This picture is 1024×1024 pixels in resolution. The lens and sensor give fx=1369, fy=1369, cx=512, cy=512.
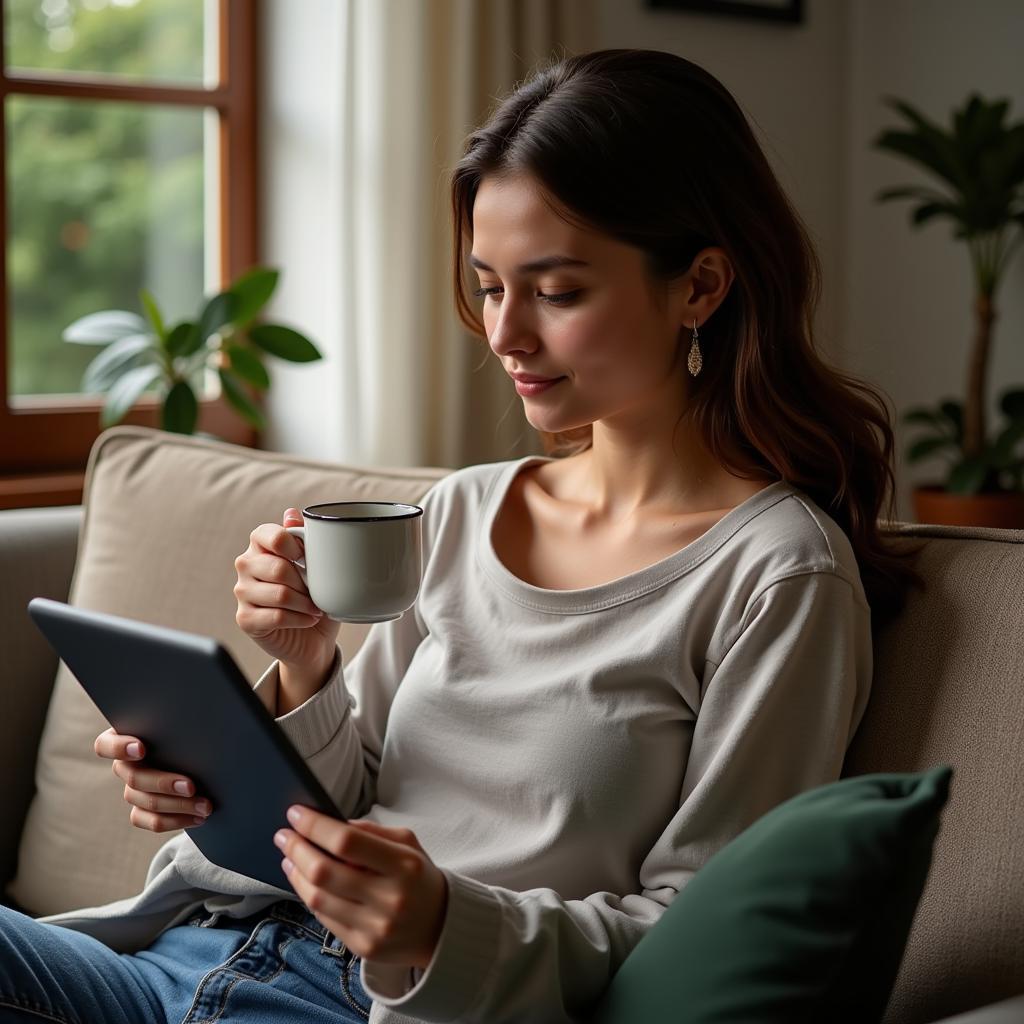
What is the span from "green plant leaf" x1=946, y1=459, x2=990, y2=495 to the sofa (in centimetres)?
219

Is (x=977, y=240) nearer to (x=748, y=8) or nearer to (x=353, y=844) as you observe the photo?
(x=748, y=8)

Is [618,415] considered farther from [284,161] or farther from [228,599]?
[284,161]

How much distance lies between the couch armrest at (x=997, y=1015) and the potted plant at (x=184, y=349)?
1941 millimetres

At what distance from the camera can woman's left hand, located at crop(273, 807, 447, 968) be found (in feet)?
3.16

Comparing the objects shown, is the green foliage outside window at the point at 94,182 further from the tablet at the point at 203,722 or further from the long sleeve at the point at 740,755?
the long sleeve at the point at 740,755

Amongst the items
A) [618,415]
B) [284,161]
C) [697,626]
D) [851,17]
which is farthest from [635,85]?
[851,17]

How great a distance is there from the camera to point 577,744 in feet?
4.00

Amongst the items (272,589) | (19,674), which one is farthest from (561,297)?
(19,674)

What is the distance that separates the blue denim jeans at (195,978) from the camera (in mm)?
1184

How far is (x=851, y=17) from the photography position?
4051mm

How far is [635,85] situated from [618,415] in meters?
0.31

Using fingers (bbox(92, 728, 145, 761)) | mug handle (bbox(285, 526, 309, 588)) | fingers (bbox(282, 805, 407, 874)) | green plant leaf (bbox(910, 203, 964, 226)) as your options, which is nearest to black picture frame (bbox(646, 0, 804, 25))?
green plant leaf (bbox(910, 203, 964, 226))

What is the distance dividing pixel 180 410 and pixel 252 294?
27cm

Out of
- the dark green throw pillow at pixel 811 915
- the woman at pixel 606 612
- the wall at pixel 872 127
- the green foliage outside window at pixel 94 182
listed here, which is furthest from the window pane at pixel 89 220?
the dark green throw pillow at pixel 811 915
